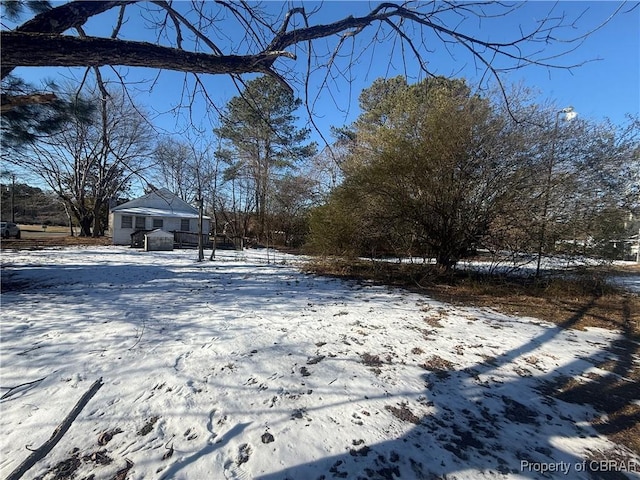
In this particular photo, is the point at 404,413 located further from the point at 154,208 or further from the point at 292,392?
the point at 154,208

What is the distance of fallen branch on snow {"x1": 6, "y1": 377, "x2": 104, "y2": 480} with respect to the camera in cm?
163

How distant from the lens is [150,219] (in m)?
20.0

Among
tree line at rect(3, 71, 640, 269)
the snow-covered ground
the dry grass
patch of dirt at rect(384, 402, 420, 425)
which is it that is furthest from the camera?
tree line at rect(3, 71, 640, 269)

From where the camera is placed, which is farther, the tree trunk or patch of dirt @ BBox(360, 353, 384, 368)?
the tree trunk

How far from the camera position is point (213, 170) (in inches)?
823

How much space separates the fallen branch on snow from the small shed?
13.9 m

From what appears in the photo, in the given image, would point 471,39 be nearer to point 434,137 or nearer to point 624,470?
point 624,470

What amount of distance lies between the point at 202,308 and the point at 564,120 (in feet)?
31.2

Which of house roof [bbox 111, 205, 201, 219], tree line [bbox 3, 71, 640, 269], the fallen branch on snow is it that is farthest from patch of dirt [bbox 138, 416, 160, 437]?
house roof [bbox 111, 205, 201, 219]

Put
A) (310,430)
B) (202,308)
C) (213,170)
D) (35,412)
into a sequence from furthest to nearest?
(213,170), (202,308), (35,412), (310,430)

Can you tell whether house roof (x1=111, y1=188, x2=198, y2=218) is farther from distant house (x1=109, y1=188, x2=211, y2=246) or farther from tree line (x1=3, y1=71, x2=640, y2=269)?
tree line (x1=3, y1=71, x2=640, y2=269)

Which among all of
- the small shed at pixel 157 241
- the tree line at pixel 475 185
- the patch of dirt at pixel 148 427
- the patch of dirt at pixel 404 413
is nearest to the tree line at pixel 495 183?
the tree line at pixel 475 185

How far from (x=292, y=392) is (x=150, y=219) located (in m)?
21.2

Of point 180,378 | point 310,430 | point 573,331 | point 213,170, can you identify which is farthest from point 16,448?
point 213,170
